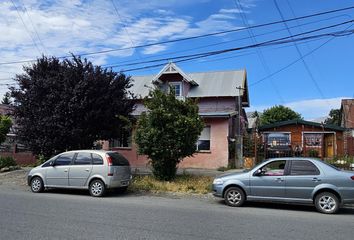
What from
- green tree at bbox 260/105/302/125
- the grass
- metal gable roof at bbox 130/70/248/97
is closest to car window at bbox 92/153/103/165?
the grass

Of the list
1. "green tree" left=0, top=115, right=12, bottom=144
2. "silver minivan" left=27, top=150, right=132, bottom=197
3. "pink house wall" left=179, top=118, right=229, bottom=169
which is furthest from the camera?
"pink house wall" left=179, top=118, right=229, bottom=169

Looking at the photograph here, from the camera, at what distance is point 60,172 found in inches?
599

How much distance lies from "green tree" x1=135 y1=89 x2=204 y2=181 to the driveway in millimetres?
3583

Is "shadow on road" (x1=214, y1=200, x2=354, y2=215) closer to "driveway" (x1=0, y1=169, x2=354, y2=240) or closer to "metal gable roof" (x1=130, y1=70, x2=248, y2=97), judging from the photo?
"driveway" (x1=0, y1=169, x2=354, y2=240)

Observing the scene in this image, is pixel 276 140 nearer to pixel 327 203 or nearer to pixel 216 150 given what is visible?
pixel 216 150

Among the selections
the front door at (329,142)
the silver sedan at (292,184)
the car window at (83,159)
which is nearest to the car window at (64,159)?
the car window at (83,159)

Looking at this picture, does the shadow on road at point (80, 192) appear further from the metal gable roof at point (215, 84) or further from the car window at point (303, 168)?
the metal gable roof at point (215, 84)

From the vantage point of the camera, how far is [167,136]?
16.9 meters

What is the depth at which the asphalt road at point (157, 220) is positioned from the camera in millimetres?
7938

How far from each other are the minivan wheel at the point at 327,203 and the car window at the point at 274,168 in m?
1.29

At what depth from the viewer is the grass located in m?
15.8

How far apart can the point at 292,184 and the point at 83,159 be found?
7502mm

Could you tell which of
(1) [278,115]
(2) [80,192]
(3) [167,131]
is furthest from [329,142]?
(1) [278,115]

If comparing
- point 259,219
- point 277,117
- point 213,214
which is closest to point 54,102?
point 213,214
